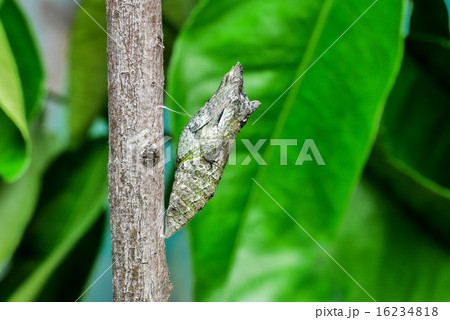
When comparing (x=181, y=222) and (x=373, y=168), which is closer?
(x=181, y=222)

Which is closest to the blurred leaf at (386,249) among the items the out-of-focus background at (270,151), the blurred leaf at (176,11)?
the out-of-focus background at (270,151)

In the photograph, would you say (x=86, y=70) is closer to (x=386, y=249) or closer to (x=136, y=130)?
(x=136, y=130)

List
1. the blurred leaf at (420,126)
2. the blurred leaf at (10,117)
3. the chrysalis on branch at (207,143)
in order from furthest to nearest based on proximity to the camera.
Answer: the blurred leaf at (420,126) < the blurred leaf at (10,117) < the chrysalis on branch at (207,143)

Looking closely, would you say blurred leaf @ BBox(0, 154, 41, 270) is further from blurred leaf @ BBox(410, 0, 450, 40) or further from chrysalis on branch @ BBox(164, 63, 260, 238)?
blurred leaf @ BBox(410, 0, 450, 40)

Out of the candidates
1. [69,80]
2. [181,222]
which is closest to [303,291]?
[181,222]

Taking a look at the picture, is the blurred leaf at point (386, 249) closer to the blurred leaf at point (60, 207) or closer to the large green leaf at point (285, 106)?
the large green leaf at point (285, 106)

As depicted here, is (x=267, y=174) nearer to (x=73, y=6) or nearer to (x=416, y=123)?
(x=416, y=123)
